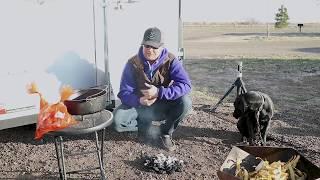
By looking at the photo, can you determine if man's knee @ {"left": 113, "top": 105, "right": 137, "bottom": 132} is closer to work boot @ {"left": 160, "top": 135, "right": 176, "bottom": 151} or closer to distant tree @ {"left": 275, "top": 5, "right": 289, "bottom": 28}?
work boot @ {"left": 160, "top": 135, "right": 176, "bottom": 151}

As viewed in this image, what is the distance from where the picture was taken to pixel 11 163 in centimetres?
483

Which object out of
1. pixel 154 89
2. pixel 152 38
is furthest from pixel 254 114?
pixel 152 38

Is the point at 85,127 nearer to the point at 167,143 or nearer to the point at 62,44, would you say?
the point at 62,44

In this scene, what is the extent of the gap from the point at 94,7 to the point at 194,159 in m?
2.19

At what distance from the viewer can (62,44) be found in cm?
487

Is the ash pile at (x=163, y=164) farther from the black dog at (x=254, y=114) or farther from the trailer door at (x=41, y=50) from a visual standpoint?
the trailer door at (x=41, y=50)

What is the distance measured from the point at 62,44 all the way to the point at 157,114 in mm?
1456

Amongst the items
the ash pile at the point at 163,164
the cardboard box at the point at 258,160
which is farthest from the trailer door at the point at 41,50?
the cardboard box at the point at 258,160

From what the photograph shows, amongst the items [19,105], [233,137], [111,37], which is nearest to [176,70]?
[111,37]

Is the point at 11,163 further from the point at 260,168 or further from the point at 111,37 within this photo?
the point at 260,168

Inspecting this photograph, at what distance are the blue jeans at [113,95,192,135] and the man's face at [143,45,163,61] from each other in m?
0.56

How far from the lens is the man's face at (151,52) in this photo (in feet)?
16.1

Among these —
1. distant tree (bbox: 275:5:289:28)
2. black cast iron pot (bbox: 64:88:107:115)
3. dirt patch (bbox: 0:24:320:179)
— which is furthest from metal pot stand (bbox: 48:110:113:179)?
distant tree (bbox: 275:5:289:28)

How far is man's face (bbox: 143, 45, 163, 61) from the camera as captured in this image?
4910 mm
